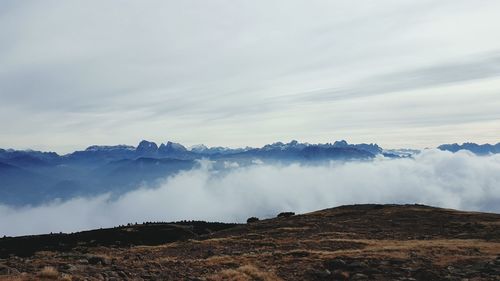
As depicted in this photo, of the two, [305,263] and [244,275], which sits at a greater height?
[244,275]

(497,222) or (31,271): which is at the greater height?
(31,271)

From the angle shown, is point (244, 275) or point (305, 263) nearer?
point (244, 275)

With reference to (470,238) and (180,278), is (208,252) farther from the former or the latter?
(470,238)

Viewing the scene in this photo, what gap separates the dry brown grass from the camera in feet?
83.4

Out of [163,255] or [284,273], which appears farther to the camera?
[163,255]

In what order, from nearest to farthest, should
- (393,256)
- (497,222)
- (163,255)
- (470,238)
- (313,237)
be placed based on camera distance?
(393,256), (163,255), (470,238), (313,237), (497,222)

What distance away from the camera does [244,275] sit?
25906mm

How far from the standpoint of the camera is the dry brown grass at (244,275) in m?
25.4

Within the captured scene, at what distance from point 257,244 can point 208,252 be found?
24.1ft

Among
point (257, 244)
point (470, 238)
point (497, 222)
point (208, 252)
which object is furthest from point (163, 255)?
point (497, 222)

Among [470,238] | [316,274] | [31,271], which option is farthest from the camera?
[470,238]

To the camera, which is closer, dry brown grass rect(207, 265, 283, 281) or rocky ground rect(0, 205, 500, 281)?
rocky ground rect(0, 205, 500, 281)

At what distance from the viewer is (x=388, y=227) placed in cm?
6044

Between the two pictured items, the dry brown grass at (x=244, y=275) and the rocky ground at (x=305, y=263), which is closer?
the rocky ground at (x=305, y=263)
